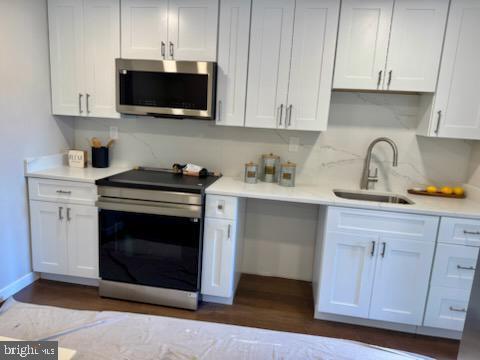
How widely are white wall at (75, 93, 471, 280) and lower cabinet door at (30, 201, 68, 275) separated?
72 cm

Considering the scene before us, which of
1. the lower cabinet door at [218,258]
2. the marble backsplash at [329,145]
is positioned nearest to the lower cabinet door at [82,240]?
the marble backsplash at [329,145]

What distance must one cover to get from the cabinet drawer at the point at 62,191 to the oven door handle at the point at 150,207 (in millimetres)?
157

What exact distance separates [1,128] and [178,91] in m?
1.26

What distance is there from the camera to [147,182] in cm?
237

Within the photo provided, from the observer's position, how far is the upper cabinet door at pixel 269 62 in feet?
7.68

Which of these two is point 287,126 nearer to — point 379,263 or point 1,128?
point 379,263

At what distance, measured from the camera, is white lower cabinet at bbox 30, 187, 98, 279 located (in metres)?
A: 2.52

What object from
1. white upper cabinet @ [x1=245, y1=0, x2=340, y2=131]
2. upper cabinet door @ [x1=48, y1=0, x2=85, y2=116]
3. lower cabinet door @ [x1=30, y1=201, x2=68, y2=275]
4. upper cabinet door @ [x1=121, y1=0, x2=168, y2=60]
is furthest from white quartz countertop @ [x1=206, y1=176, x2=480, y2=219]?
upper cabinet door @ [x1=48, y1=0, x2=85, y2=116]

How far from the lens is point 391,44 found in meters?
2.25

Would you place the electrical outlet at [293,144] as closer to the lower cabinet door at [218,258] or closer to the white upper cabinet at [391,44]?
the white upper cabinet at [391,44]

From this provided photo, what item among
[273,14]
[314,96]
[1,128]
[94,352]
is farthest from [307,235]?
[1,128]

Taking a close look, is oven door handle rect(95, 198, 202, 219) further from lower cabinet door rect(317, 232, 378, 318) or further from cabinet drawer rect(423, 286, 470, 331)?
cabinet drawer rect(423, 286, 470, 331)

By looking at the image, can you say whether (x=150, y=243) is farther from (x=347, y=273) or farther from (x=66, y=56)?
(x=66, y=56)

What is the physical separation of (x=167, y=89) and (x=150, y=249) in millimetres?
1197
